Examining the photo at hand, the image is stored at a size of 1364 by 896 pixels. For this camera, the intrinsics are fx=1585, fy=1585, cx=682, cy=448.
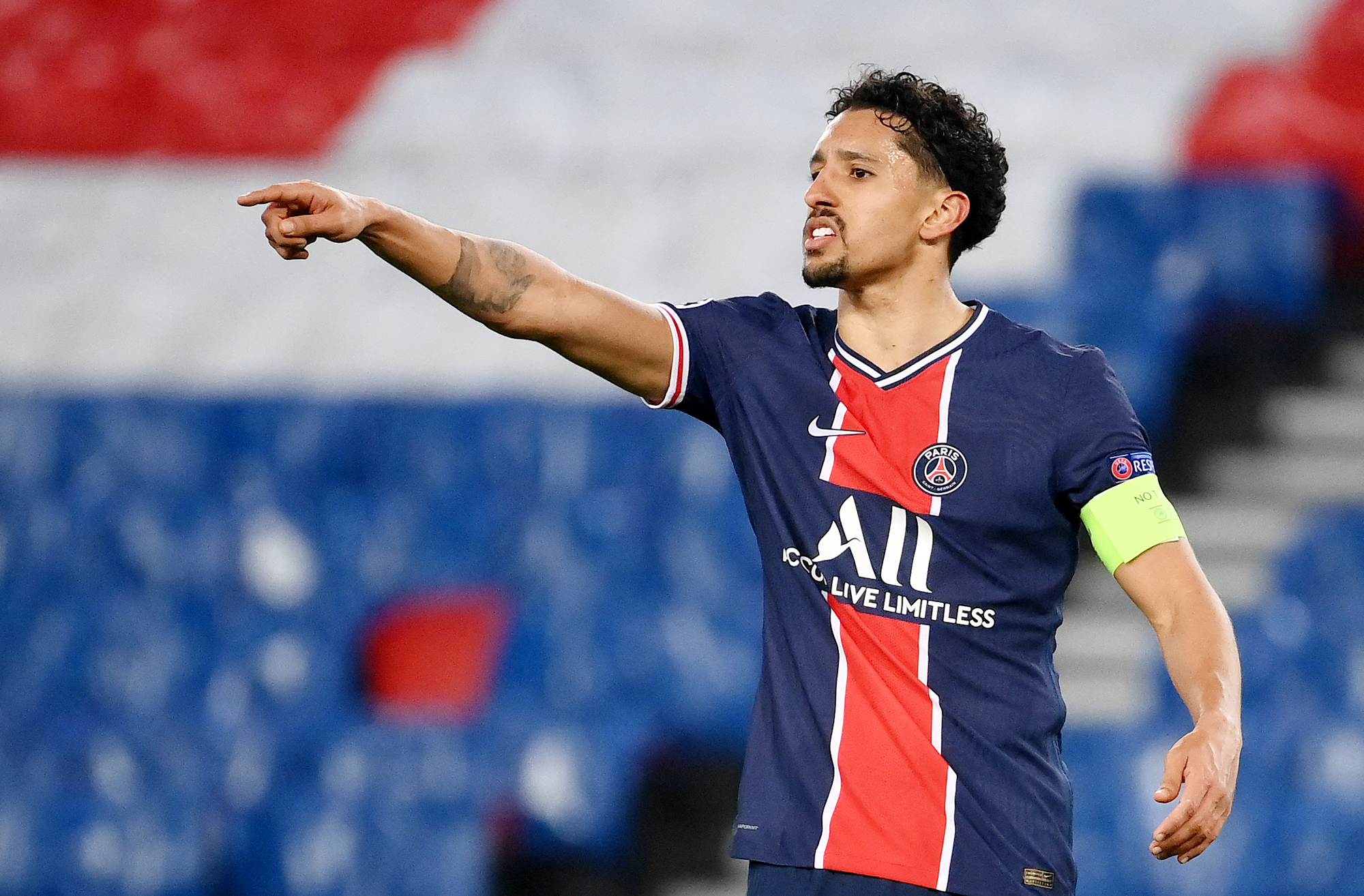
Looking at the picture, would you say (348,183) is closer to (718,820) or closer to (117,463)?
(117,463)

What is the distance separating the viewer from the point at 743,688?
15.4 feet

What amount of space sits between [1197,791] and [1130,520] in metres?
0.40

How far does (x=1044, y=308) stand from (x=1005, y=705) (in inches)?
132

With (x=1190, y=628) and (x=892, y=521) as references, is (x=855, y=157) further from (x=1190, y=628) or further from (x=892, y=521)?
(x=1190, y=628)

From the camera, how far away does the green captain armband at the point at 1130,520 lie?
2074mm

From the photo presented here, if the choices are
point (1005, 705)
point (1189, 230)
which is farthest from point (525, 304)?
point (1189, 230)

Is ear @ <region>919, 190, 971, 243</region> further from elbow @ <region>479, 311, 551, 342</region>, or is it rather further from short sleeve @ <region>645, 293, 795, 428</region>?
elbow @ <region>479, 311, 551, 342</region>

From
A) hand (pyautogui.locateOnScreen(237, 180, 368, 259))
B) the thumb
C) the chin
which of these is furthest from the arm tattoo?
the thumb

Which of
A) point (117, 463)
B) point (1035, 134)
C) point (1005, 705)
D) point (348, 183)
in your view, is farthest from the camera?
point (348, 183)

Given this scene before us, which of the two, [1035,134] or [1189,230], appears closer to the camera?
[1189,230]

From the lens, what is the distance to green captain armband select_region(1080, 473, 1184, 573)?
81.7 inches

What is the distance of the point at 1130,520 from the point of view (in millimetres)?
2082

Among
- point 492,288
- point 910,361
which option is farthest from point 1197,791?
point 492,288

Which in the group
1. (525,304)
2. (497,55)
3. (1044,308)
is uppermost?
(497,55)
